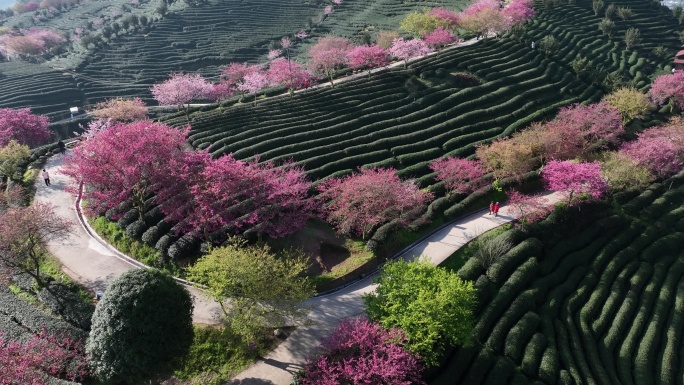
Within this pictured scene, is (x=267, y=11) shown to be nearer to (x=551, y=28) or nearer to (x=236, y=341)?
(x=551, y=28)

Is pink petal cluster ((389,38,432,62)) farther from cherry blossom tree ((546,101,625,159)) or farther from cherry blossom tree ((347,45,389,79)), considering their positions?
cherry blossom tree ((546,101,625,159))

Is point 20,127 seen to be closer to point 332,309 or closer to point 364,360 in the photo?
point 332,309

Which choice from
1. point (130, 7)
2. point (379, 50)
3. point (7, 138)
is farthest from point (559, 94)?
point (130, 7)

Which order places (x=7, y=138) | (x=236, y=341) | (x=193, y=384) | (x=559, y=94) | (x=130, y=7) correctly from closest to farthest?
(x=193, y=384) → (x=236, y=341) → (x=7, y=138) → (x=559, y=94) → (x=130, y=7)

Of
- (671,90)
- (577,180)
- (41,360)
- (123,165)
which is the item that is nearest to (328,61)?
(123,165)

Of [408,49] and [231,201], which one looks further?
[408,49]

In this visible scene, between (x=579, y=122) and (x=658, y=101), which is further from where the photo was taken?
(x=658, y=101)
